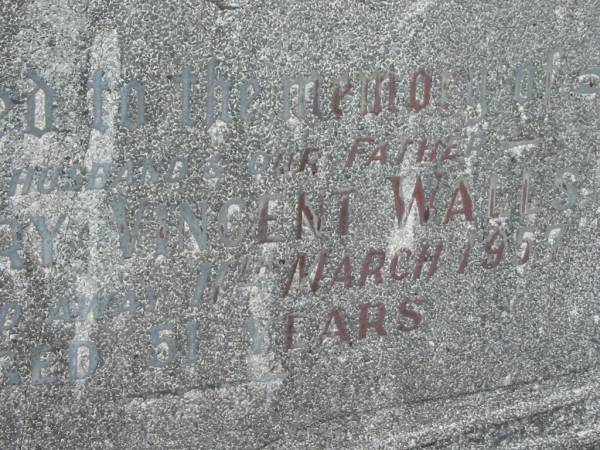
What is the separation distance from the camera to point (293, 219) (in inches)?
68.2

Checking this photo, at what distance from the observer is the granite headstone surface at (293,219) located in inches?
60.6

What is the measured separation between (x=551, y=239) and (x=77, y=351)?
3.91ft

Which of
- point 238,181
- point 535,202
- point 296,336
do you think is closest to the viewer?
point 238,181

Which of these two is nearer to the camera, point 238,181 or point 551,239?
point 238,181

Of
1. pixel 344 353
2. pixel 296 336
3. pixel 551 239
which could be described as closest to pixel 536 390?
pixel 551 239

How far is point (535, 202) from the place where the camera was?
76.8 inches

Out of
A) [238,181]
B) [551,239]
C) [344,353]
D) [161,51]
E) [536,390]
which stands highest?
[161,51]

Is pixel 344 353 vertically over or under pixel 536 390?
over

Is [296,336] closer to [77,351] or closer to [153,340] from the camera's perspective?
[153,340]

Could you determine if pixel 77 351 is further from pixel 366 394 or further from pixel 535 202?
pixel 535 202

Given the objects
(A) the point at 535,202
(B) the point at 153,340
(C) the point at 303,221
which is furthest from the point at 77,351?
(A) the point at 535,202

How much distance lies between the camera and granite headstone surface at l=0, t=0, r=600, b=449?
1.54m

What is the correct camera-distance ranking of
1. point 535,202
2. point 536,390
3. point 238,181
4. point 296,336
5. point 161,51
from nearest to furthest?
1. point 161,51
2. point 238,181
3. point 296,336
4. point 535,202
5. point 536,390

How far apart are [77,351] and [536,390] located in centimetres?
121
